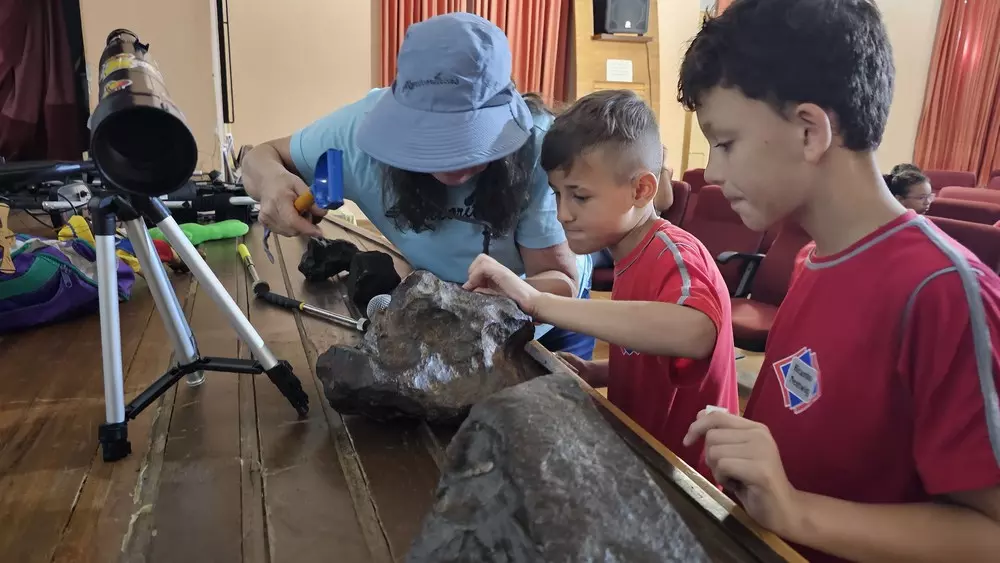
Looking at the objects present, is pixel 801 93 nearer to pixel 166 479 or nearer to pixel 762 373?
pixel 762 373

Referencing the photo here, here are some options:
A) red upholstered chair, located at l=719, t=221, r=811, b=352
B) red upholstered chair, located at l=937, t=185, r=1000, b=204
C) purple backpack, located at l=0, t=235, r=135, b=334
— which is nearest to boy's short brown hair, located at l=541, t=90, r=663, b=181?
purple backpack, located at l=0, t=235, r=135, b=334

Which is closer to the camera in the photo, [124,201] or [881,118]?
[881,118]

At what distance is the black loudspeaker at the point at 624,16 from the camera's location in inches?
197

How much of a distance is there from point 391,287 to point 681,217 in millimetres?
2280

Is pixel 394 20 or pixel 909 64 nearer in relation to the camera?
pixel 394 20

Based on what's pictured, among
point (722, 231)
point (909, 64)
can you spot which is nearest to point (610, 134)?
point (722, 231)

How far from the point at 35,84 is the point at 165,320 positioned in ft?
10.4

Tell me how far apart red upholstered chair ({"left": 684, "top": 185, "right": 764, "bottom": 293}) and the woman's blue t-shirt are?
144cm

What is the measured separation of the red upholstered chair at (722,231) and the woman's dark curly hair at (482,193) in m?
1.58

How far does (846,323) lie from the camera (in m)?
0.69

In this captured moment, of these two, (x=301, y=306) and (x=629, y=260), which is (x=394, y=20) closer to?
(x=301, y=306)

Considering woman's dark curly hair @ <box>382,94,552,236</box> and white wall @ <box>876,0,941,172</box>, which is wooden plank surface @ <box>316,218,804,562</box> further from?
white wall @ <box>876,0,941,172</box>

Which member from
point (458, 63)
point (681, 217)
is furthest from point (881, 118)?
point (681, 217)

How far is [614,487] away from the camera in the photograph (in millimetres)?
505
